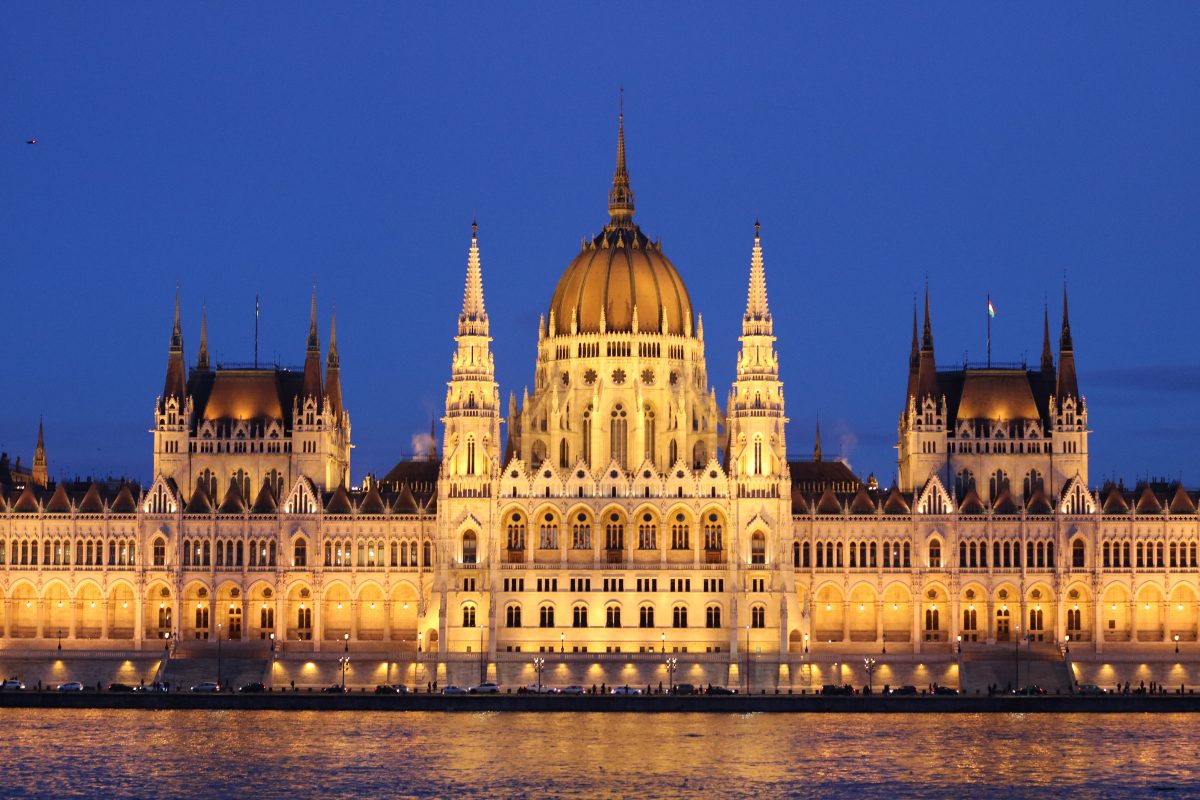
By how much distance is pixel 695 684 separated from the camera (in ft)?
656

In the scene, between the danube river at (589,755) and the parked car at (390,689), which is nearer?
the danube river at (589,755)

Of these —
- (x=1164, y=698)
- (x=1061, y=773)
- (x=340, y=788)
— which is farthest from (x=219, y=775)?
(x=1164, y=698)

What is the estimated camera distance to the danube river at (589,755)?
15200 centimetres

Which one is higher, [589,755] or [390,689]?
[390,689]

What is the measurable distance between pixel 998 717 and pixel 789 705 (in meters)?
13.3

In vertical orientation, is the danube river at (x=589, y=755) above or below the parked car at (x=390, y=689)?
below

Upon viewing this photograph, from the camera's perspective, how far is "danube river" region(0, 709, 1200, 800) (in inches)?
5984

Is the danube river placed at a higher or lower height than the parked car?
lower

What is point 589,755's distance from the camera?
6457 inches

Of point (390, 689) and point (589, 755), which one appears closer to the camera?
point (589, 755)

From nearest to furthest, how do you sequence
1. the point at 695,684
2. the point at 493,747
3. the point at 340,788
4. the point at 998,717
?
the point at 340,788 → the point at 493,747 → the point at 998,717 → the point at 695,684

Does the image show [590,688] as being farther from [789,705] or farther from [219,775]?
[219,775]

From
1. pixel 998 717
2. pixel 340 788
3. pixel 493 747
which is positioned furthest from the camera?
pixel 998 717

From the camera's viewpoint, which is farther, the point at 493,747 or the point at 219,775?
the point at 493,747
